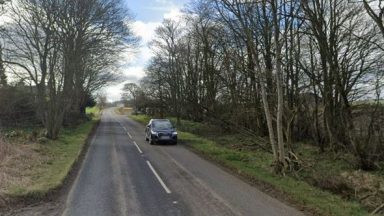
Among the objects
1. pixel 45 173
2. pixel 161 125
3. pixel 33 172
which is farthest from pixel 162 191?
pixel 161 125

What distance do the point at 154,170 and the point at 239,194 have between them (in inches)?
240

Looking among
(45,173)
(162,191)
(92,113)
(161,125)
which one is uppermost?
(92,113)

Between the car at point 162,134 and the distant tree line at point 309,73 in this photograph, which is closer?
the distant tree line at point 309,73

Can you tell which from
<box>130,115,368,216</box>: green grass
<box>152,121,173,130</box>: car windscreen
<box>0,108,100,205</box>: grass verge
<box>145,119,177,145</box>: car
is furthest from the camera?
<box>152,121,173,130</box>: car windscreen

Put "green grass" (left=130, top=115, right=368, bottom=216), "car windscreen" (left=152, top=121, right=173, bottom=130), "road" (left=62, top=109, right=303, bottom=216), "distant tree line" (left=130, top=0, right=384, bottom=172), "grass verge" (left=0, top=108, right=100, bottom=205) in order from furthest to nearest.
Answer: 1. "car windscreen" (left=152, top=121, right=173, bottom=130)
2. "distant tree line" (left=130, top=0, right=384, bottom=172)
3. "grass verge" (left=0, top=108, right=100, bottom=205)
4. "green grass" (left=130, top=115, right=368, bottom=216)
5. "road" (left=62, top=109, right=303, bottom=216)

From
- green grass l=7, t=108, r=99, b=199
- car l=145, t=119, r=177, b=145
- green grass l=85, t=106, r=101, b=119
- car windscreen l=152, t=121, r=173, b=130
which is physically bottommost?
green grass l=7, t=108, r=99, b=199

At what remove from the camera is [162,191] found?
44.8 ft

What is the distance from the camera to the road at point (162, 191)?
11.0 meters

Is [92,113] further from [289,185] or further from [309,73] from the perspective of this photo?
[289,185]

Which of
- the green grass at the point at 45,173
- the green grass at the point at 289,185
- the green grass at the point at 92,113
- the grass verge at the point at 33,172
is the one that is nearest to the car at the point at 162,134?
the green grass at the point at 289,185

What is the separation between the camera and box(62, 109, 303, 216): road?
11.0m

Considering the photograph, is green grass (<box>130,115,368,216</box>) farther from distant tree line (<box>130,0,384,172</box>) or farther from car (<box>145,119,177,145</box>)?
car (<box>145,119,177,145</box>)

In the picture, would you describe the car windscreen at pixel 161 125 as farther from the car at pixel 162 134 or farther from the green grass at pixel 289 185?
the green grass at pixel 289 185

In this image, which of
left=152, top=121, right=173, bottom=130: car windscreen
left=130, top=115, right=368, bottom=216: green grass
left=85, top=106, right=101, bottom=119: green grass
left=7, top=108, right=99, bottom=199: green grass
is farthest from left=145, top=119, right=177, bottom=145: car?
left=85, top=106, right=101, bottom=119: green grass
